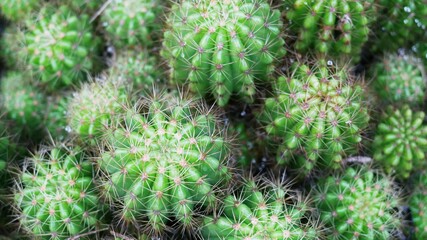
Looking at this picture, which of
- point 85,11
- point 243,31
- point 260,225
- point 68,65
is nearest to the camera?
point 260,225

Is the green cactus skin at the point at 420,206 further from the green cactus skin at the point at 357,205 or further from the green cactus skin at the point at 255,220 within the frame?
the green cactus skin at the point at 255,220

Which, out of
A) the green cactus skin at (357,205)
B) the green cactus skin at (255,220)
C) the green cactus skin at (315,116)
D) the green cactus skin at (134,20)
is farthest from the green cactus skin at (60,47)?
the green cactus skin at (357,205)

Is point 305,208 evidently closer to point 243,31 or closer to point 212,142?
point 212,142

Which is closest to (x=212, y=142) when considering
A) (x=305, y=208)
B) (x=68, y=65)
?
(x=305, y=208)

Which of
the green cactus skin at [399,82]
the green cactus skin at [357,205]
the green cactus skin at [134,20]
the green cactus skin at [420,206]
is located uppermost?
the green cactus skin at [134,20]

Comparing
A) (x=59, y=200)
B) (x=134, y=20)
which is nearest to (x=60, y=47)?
(x=134, y=20)

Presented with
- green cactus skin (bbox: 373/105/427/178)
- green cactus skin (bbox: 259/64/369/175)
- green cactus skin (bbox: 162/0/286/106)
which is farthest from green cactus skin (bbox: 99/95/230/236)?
green cactus skin (bbox: 373/105/427/178)
